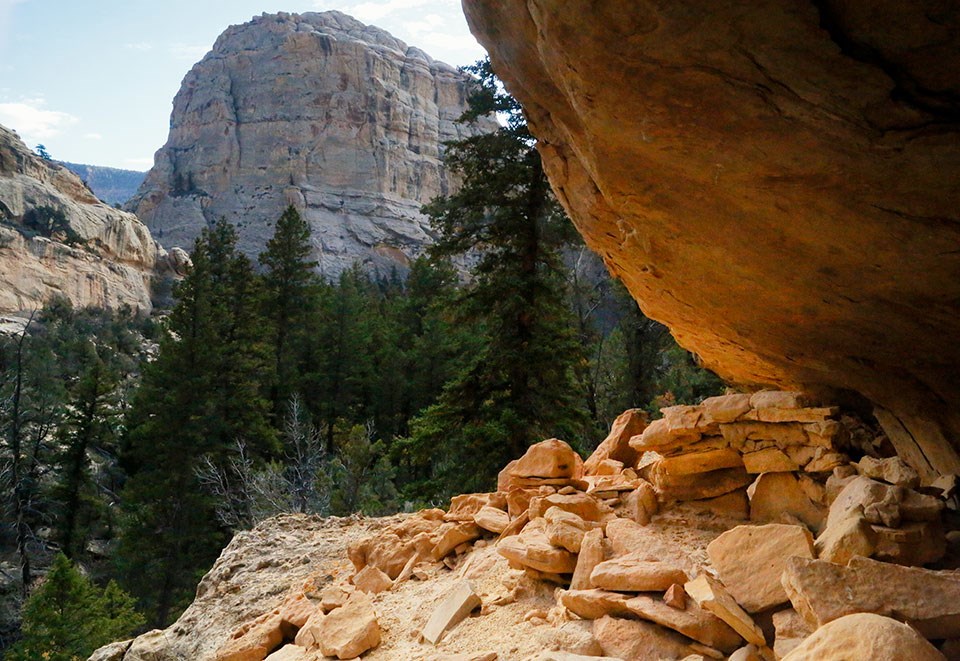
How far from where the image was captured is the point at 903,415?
4.14m

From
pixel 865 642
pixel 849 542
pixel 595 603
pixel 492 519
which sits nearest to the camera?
pixel 865 642

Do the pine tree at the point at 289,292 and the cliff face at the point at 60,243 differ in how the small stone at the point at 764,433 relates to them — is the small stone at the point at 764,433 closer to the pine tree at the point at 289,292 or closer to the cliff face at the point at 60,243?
the pine tree at the point at 289,292

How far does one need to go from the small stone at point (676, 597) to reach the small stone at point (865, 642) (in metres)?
0.84

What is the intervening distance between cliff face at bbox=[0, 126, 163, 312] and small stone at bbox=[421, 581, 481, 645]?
3927 centimetres

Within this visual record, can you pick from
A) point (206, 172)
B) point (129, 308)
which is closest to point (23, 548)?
point (129, 308)

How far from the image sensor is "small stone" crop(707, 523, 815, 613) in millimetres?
2830

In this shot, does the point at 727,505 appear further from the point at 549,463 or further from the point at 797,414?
the point at 549,463

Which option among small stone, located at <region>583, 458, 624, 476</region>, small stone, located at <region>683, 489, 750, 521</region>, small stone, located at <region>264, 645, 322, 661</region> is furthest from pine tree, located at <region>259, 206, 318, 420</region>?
small stone, located at <region>683, 489, 750, 521</region>

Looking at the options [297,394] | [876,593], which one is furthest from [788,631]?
[297,394]

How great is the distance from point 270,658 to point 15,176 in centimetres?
4629

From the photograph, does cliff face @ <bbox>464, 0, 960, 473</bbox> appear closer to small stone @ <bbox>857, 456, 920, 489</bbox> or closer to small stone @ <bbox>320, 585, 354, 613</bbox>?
small stone @ <bbox>857, 456, 920, 489</bbox>

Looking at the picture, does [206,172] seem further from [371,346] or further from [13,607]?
[13,607]

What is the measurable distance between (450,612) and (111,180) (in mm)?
180162

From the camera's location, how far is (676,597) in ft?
9.87
